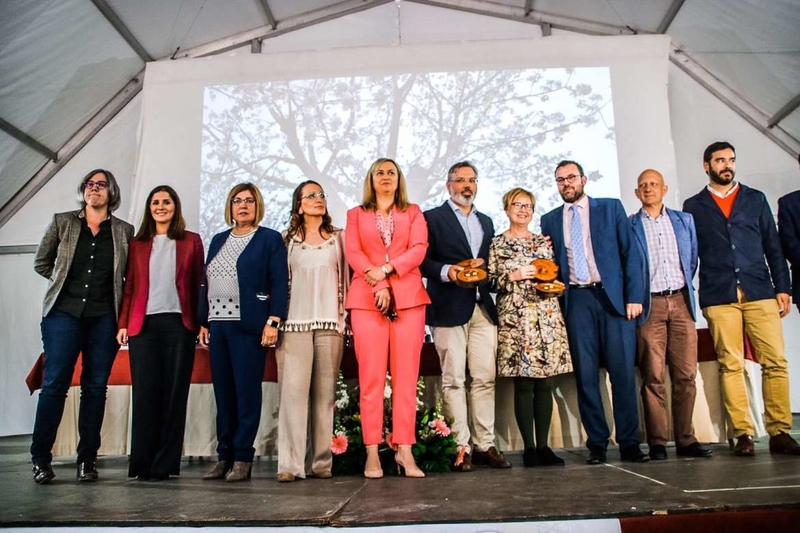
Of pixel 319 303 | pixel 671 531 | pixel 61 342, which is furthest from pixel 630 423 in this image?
pixel 61 342

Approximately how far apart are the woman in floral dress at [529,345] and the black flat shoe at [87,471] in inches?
80.0

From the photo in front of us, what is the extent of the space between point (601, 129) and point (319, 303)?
3451mm

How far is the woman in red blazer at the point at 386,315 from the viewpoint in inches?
110

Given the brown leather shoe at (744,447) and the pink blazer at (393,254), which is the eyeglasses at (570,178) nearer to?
the pink blazer at (393,254)

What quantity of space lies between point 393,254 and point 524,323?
760 mm

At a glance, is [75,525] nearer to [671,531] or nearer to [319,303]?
[319,303]

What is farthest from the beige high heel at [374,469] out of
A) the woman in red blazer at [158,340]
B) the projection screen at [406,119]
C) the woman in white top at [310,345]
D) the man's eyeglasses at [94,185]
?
the projection screen at [406,119]

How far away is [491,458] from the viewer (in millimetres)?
3041

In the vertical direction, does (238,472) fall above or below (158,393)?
below

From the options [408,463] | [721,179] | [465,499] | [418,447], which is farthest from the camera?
[721,179]

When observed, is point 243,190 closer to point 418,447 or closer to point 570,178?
point 418,447

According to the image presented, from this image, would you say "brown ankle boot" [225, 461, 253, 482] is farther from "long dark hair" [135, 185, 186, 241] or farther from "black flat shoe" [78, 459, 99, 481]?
"long dark hair" [135, 185, 186, 241]

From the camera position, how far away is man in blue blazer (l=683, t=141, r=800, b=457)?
324 cm

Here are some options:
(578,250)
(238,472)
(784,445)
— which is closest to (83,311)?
(238,472)
